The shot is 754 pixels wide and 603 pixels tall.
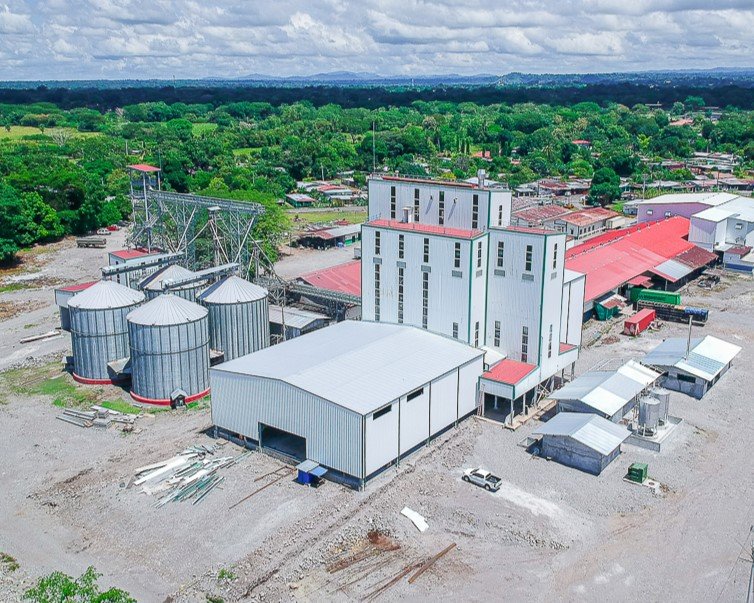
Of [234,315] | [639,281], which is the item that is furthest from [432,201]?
[639,281]

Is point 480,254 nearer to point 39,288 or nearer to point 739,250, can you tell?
point 39,288

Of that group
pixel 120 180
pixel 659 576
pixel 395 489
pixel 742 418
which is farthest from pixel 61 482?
pixel 120 180

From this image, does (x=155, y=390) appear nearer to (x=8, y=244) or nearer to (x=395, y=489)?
(x=395, y=489)

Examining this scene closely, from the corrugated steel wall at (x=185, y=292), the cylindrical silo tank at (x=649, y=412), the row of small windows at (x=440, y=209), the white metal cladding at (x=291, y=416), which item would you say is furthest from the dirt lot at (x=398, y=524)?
the corrugated steel wall at (x=185, y=292)

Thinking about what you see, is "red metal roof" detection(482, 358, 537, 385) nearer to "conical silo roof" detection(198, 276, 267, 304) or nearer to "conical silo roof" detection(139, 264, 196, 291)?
"conical silo roof" detection(198, 276, 267, 304)

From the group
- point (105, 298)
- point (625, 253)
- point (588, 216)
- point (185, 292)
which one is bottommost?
point (588, 216)

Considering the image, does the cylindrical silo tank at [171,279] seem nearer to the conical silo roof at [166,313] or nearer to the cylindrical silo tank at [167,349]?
the conical silo roof at [166,313]
